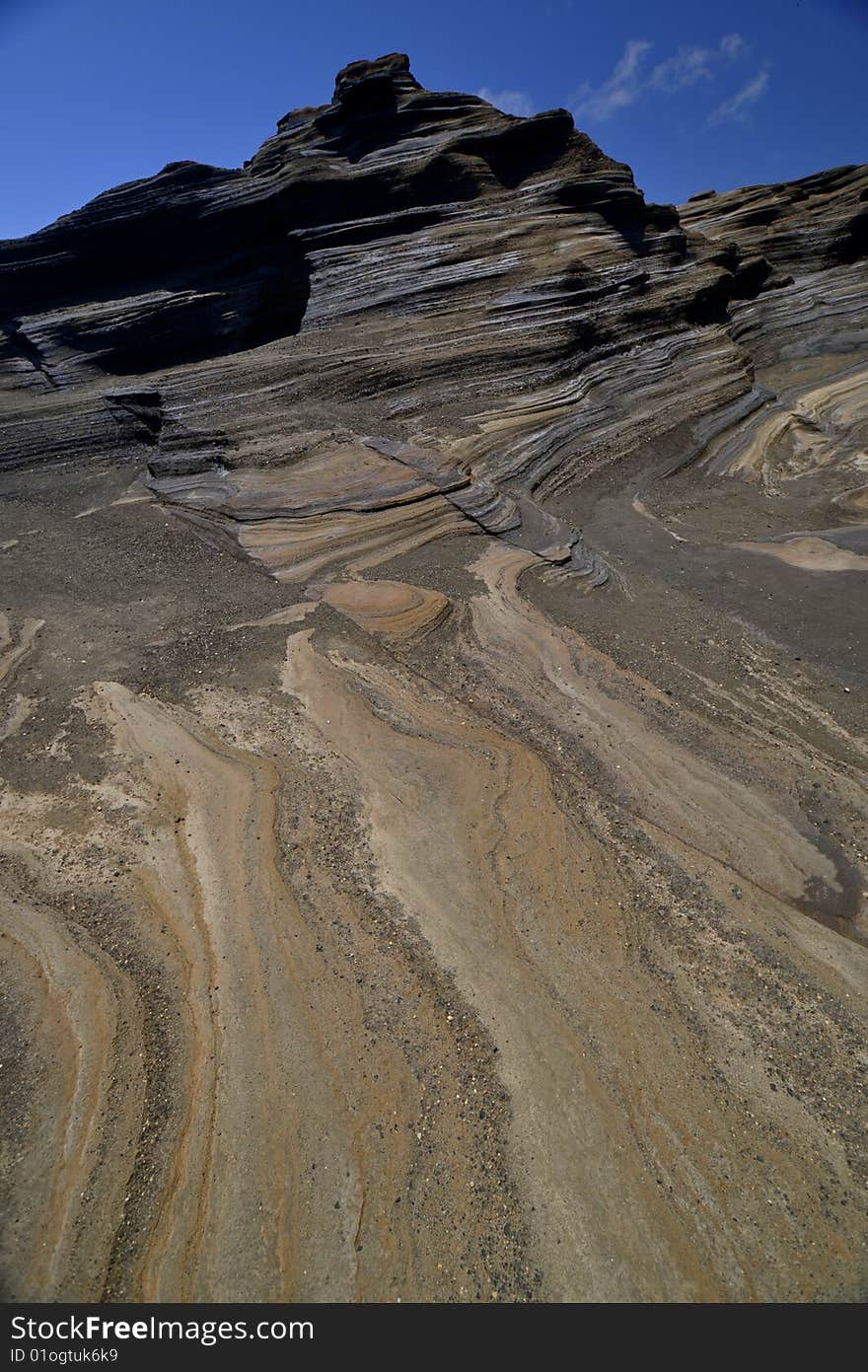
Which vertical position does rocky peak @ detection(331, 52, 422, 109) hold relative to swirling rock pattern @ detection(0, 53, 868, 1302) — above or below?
above

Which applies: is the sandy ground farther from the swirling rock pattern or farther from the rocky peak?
the rocky peak

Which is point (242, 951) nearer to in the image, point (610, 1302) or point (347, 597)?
point (610, 1302)

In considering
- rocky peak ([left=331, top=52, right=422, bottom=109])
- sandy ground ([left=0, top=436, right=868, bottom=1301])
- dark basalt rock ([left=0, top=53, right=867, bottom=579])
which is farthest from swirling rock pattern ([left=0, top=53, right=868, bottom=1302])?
rocky peak ([left=331, top=52, right=422, bottom=109])

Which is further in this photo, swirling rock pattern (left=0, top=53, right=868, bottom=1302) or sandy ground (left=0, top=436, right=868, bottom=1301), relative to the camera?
swirling rock pattern (left=0, top=53, right=868, bottom=1302)

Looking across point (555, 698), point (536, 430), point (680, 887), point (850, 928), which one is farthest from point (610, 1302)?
point (536, 430)

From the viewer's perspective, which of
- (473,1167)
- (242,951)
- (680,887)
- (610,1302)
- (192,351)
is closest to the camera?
(610,1302)

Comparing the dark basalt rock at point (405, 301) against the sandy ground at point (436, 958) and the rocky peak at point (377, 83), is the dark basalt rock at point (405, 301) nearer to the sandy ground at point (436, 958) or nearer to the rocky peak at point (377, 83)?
the rocky peak at point (377, 83)

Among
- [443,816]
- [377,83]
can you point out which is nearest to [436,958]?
[443,816]

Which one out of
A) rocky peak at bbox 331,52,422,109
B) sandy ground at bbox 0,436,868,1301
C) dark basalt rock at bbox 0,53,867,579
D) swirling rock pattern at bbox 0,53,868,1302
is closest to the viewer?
sandy ground at bbox 0,436,868,1301
